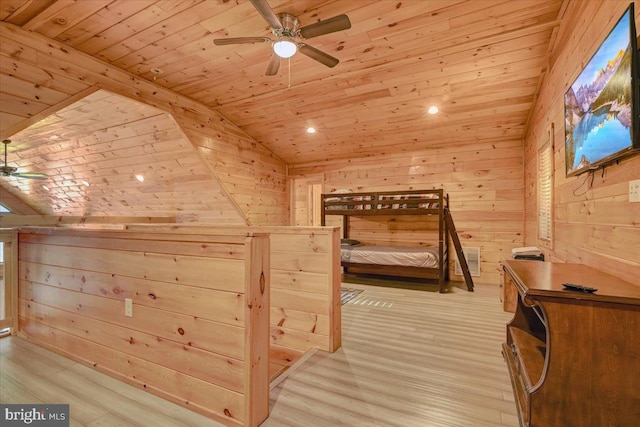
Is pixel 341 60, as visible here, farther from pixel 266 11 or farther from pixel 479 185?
pixel 479 185

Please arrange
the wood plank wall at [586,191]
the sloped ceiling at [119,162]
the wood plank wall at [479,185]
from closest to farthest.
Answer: the wood plank wall at [586,191] < the sloped ceiling at [119,162] < the wood plank wall at [479,185]

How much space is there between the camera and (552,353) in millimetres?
1273

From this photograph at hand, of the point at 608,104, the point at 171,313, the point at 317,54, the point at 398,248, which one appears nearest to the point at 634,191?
the point at 608,104

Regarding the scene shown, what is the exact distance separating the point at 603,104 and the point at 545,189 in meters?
1.87

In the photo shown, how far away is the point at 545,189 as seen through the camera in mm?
3229

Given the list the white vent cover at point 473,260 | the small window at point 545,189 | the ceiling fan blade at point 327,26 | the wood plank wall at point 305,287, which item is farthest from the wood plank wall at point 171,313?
the white vent cover at point 473,260

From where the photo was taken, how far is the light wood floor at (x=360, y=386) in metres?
1.60

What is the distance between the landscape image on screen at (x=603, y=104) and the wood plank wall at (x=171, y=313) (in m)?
1.93

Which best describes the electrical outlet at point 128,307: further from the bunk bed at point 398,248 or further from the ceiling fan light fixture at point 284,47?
the bunk bed at point 398,248

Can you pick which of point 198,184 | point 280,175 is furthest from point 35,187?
point 280,175

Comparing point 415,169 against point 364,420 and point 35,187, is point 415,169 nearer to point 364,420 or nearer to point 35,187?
point 364,420

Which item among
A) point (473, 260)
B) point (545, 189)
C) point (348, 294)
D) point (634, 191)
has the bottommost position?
point (348, 294)

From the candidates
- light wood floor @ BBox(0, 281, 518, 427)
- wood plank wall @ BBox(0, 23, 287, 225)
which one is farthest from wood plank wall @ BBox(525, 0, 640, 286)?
wood plank wall @ BBox(0, 23, 287, 225)

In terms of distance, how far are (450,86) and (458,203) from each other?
2.25 m
